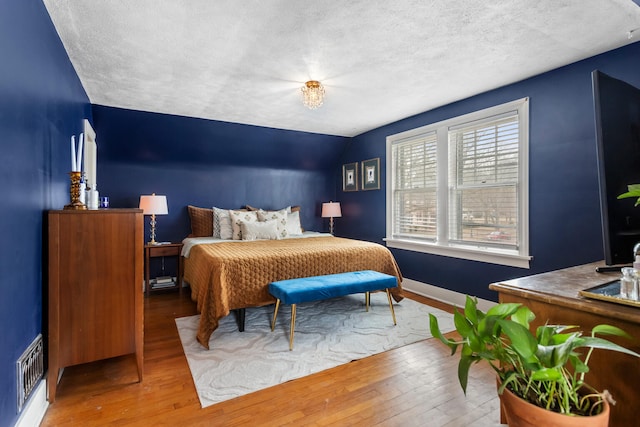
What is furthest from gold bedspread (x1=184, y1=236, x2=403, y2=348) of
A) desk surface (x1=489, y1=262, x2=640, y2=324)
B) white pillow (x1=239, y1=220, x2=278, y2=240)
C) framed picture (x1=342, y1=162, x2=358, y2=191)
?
desk surface (x1=489, y1=262, x2=640, y2=324)

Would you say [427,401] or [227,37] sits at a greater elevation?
[227,37]

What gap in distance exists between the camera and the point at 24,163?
4.84ft

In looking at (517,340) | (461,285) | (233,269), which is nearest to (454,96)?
(461,285)

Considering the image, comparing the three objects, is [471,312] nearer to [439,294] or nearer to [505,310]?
[505,310]

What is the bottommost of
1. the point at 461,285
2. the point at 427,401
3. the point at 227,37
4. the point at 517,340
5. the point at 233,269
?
the point at 427,401

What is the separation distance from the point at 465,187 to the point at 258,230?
2525 millimetres

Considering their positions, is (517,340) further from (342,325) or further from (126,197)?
(126,197)

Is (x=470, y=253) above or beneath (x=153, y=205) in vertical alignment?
beneath

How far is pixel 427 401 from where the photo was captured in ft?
5.72

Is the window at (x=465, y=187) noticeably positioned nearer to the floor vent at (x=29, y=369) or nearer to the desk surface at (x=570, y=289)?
the desk surface at (x=570, y=289)

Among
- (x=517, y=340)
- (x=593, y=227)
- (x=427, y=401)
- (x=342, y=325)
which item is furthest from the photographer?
(x=342, y=325)

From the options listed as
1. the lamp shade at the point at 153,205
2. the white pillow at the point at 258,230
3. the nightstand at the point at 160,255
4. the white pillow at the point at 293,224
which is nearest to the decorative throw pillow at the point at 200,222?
the nightstand at the point at 160,255

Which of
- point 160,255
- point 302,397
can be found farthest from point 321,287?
point 160,255

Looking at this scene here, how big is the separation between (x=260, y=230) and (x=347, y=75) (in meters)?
2.23
